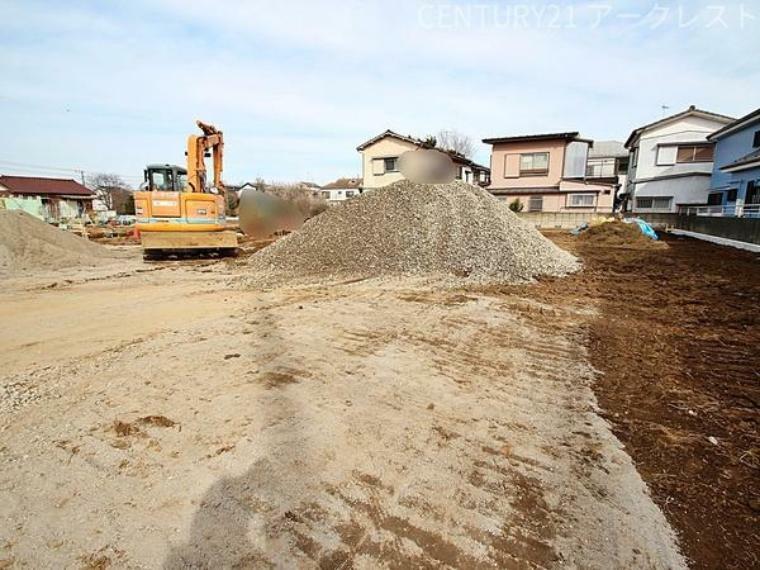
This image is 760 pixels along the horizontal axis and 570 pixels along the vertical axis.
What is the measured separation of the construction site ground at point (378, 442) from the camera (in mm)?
1820

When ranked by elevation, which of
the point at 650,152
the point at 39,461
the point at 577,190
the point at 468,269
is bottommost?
the point at 39,461

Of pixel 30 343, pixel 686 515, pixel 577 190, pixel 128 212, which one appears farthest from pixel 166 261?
pixel 128 212

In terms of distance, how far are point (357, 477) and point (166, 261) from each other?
437 inches

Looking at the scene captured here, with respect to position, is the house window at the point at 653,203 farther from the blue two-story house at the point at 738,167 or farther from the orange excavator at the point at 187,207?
the orange excavator at the point at 187,207

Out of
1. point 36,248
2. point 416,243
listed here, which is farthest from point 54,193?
point 416,243

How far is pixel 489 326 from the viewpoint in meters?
5.13

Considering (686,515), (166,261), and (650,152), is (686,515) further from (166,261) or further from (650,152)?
(650,152)

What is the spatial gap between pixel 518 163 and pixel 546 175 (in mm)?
2031

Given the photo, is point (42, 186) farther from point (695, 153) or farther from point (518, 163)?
point (695, 153)

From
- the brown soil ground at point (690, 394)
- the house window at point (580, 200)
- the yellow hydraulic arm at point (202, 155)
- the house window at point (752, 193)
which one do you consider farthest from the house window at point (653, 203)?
the yellow hydraulic arm at point (202, 155)

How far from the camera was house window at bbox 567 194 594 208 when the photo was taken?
24.5 m

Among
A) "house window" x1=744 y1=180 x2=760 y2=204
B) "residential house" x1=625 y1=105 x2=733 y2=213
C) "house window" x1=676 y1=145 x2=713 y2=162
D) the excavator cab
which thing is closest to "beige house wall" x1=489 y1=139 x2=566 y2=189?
"residential house" x1=625 y1=105 x2=733 y2=213

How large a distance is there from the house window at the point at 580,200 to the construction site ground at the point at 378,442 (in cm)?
2163

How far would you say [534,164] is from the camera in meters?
26.4
